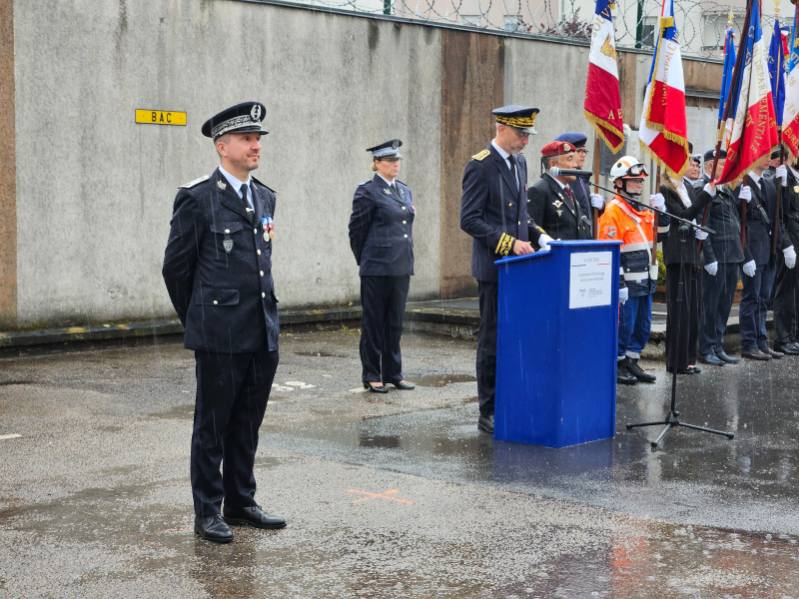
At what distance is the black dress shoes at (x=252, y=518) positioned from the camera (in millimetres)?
6164

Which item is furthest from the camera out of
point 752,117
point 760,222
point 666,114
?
point 760,222

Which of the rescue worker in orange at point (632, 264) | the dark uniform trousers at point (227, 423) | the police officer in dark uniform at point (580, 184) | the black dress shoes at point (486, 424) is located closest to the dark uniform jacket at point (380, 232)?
the police officer in dark uniform at point (580, 184)

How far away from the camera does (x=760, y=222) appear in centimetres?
1309

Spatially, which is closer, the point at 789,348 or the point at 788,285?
the point at 789,348

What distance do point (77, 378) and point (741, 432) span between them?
17.4 feet

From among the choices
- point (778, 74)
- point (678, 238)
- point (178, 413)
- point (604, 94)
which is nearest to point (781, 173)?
point (778, 74)

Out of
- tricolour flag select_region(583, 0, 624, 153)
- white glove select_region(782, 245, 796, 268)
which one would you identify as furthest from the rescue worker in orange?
white glove select_region(782, 245, 796, 268)

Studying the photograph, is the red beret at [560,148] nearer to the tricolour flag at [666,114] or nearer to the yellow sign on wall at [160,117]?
the tricolour flag at [666,114]

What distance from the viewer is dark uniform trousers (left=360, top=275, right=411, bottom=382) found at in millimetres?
10445

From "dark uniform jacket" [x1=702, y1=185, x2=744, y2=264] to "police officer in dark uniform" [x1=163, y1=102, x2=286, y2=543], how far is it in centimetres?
718

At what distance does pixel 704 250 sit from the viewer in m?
12.2

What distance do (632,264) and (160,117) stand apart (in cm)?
513

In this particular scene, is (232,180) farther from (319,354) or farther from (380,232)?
(319,354)

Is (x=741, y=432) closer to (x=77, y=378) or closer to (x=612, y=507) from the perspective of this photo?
(x=612, y=507)
